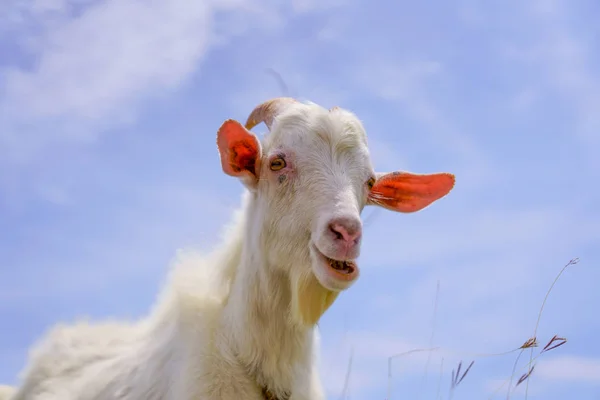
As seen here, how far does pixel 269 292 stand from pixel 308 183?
0.67m

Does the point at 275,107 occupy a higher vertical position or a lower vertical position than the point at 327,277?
higher

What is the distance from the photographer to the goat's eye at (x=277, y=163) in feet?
14.5

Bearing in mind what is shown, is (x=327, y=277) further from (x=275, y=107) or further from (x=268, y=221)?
(x=275, y=107)

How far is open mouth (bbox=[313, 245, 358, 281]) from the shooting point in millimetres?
3969

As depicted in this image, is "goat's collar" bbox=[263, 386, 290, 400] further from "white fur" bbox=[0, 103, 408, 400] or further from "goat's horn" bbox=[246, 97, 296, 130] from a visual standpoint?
"goat's horn" bbox=[246, 97, 296, 130]

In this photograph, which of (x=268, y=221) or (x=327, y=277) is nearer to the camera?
(x=327, y=277)

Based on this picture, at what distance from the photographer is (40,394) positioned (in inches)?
223

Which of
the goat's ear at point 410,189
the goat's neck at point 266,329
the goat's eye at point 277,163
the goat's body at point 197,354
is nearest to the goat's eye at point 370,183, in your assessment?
the goat's ear at point 410,189

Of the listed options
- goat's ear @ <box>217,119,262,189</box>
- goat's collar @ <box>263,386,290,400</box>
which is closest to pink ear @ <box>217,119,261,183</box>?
goat's ear @ <box>217,119,262,189</box>

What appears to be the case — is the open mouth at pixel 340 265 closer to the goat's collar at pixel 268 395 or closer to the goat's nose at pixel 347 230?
the goat's nose at pixel 347 230

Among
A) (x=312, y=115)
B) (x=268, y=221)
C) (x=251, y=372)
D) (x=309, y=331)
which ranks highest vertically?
(x=312, y=115)

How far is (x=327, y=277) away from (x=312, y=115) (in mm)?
1110

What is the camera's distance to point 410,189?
5.02 m

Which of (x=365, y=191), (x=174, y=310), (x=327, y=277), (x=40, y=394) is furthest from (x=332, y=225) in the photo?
(x=40, y=394)
